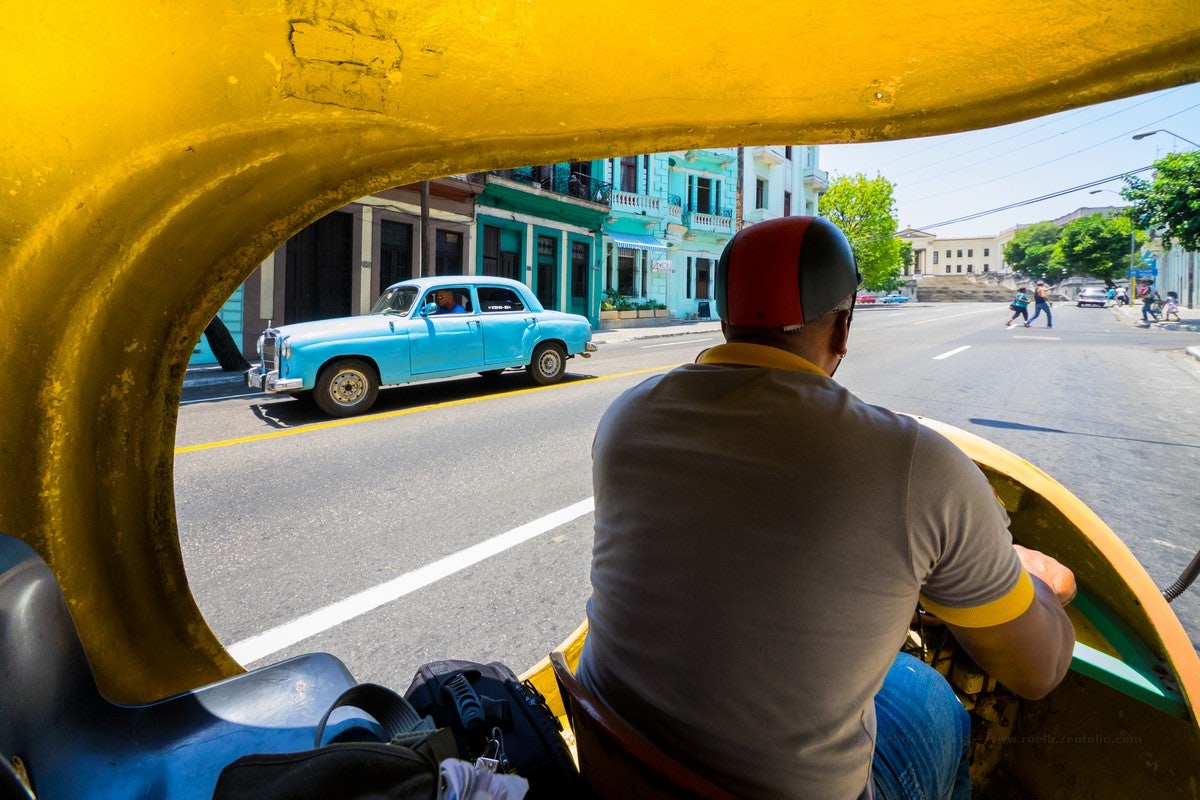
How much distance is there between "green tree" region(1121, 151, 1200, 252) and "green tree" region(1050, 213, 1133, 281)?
Result: 2417 inches

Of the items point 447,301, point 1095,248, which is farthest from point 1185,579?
point 1095,248

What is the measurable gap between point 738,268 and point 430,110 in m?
0.66

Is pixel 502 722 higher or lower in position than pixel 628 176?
lower

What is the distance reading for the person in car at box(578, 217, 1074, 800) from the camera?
111cm

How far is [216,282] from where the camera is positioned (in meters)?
1.58

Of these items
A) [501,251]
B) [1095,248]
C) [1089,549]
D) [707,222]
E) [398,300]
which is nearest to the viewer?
[1089,549]

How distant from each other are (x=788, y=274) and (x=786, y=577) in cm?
60

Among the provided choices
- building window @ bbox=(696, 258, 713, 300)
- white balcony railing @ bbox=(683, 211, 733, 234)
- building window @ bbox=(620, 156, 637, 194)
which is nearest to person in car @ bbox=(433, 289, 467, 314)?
building window @ bbox=(620, 156, 637, 194)

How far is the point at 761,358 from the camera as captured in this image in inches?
53.8

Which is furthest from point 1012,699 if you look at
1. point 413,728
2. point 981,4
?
point 981,4

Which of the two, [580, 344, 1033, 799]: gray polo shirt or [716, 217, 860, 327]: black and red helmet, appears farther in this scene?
[716, 217, 860, 327]: black and red helmet

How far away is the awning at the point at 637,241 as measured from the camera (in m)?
28.4

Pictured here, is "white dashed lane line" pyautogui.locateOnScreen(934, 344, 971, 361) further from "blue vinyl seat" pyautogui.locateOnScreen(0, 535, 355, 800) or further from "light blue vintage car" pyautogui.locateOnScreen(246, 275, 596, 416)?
"blue vinyl seat" pyautogui.locateOnScreen(0, 535, 355, 800)

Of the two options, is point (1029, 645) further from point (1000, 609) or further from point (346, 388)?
point (346, 388)
